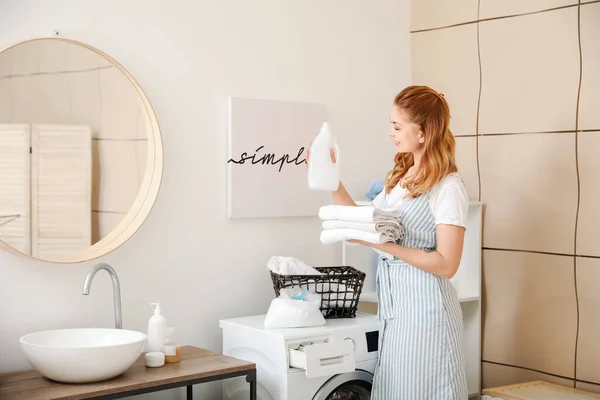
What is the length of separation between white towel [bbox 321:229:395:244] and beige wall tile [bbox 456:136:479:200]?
1.13 meters

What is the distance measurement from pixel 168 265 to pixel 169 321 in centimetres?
22

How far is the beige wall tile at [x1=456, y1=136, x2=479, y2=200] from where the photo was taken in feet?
11.8

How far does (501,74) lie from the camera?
137 inches

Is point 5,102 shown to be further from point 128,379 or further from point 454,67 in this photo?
point 454,67

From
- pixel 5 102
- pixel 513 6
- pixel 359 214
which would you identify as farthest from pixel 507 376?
pixel 5 102

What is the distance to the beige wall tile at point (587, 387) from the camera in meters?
3.15

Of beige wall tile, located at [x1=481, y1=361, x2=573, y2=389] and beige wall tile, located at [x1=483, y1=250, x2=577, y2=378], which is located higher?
beige wall tile, located at [x1=483, y1=250, x2=577, y2=378]

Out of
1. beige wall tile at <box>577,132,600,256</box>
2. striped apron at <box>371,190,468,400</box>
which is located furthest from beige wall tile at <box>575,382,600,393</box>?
striped apron at <box>371,190,468,400</box>

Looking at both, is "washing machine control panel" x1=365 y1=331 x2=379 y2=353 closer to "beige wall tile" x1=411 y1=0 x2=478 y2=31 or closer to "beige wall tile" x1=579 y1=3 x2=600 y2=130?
"beige wall tile" x1=579 y1=3 x2=600 y2=130

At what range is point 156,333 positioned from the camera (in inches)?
104

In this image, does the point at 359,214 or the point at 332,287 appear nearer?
the point at 359,214

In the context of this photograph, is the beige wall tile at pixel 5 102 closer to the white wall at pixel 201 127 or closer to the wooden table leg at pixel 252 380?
the white wall at pixel 201 127

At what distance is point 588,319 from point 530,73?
3.55ft

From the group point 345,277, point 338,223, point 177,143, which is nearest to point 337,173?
point 338,223
